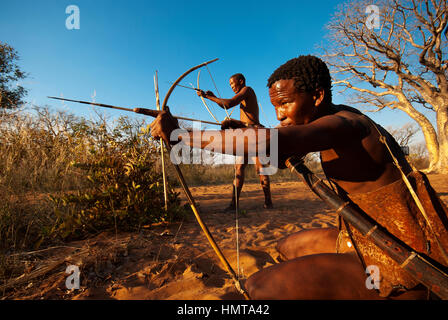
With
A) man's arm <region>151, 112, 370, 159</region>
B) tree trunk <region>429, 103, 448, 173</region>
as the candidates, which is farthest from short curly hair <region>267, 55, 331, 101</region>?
tree trunk <region>429, 103, 448, 173</region>

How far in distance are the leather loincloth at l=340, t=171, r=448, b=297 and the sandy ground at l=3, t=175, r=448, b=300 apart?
96 centimetres

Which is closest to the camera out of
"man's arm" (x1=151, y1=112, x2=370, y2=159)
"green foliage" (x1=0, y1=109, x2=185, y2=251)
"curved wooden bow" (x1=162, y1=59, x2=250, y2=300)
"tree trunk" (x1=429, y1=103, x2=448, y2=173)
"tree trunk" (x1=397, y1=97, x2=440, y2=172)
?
"man's arm" (x1=151, y1=112, x2=370, y2=159)

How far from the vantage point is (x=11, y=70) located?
10.7 meters

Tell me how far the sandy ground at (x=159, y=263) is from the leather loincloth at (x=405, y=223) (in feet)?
3.16

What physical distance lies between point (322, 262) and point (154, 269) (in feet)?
4.71

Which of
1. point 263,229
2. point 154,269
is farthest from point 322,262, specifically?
point 263,229

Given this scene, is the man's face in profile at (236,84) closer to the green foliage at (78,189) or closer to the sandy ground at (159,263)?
the green foliage at (78,189)

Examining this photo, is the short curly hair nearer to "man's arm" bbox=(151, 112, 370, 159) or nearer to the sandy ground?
"man's arm" bbox=(151, 112, 370, 159)

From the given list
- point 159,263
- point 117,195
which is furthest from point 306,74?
point 117,195

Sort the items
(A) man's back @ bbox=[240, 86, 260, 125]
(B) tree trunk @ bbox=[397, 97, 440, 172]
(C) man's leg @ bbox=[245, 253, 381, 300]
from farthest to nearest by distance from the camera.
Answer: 1. (B) tree trunk @ bbox=[397, 97, 440, 172]
2. (A) man's back @ bbox=[240, 86, 260, 125]
3. (C) man's leg @ bbox=[245, 253, 381, 300]

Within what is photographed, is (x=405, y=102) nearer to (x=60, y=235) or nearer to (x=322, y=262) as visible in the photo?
(x=322, y=262)

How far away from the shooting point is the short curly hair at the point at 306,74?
1.24 meters

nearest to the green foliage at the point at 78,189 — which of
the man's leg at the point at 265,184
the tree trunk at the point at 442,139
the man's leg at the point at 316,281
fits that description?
the man's leg at the point at 265,184

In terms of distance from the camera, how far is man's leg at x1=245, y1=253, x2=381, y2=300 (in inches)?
46.2
